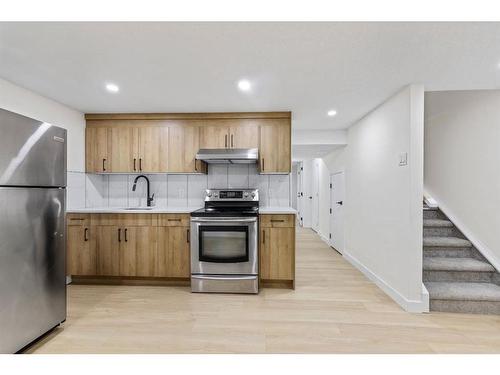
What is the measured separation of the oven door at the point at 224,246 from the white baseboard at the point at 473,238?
2.62m

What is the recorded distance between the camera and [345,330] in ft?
7.23

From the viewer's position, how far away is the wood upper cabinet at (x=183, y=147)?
3.56m

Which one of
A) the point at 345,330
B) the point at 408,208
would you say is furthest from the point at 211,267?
the point at 408,208

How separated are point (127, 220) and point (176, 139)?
125cm

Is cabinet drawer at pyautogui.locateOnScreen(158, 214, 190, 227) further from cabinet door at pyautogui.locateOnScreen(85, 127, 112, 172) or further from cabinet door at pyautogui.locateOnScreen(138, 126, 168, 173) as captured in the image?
cabinet door at pyautogui.locateOnScreen(85, 127, 112, 172)

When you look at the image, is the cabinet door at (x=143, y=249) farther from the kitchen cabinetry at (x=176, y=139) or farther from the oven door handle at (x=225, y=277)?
the kitchen cabinetry at (x=176, y=139)

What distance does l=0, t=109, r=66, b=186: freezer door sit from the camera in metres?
1.74


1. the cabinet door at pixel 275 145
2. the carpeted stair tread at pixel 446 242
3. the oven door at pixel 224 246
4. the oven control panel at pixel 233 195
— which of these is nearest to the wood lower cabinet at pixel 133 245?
the oven door at pixel 224 246

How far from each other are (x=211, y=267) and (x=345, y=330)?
1559 millimetres

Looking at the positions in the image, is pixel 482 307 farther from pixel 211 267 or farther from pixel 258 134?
pixel 258 134

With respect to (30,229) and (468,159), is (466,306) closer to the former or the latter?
(468,159)

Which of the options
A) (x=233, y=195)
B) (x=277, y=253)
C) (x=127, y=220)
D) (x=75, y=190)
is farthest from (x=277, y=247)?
(x=75, y=190)

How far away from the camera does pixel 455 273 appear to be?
288cm
